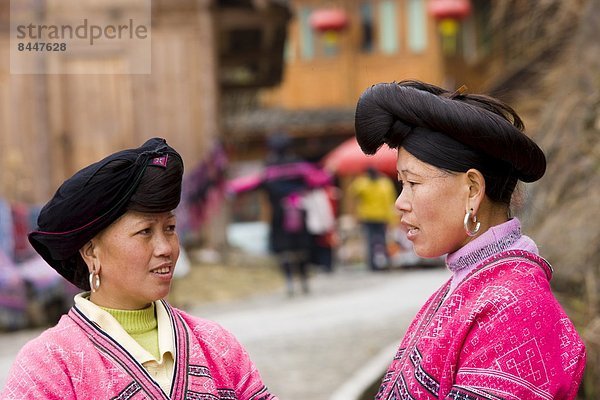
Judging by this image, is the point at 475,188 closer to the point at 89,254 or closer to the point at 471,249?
the point at 471,249

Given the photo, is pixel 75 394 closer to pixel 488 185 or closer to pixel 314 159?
pixel 488 185

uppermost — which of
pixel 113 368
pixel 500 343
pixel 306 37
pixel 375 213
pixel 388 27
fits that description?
pixel 388 27

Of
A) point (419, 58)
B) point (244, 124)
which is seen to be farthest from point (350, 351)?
point (419, 58)

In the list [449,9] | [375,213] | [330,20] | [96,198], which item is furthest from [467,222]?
[330,20]

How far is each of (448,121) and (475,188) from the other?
0.19 metres

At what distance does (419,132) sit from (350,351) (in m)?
5.69

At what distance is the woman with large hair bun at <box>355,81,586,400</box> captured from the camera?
2.29m

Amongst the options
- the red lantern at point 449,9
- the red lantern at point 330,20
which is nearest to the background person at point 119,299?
the red lantern at point 449,9

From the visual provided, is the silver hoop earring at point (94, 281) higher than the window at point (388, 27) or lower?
lower

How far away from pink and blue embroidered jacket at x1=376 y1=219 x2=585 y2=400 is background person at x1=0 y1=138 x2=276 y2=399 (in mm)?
550

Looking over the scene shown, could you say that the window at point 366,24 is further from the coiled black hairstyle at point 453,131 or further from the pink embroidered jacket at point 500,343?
the pink embroidered jacket at point 500,343

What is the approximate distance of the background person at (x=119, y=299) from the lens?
248 centimetres

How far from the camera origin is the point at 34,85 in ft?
43.8

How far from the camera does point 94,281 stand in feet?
8.68
